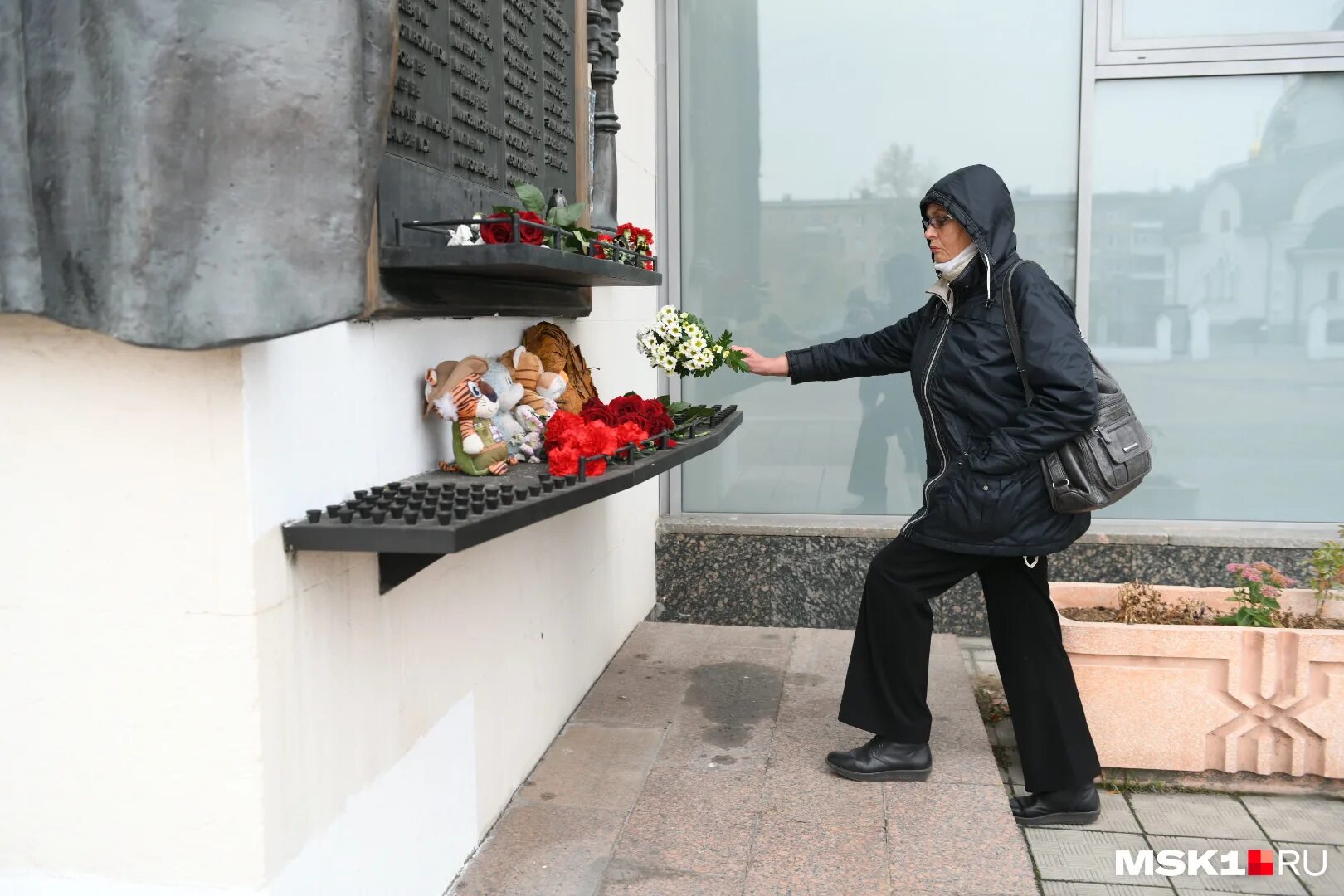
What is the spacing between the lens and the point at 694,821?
3.49 meters

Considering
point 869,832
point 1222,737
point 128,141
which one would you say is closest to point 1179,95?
point 1222,737

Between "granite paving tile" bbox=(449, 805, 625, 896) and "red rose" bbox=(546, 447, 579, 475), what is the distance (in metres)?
1.13

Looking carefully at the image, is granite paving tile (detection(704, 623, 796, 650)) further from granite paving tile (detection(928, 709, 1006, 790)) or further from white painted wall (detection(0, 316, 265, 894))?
white painted wall (detection(0, 316, 265, 894))

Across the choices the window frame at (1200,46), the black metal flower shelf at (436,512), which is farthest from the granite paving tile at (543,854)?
the window frame at (1200,46)

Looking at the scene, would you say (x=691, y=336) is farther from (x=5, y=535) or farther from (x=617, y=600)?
(x=5, y=535)

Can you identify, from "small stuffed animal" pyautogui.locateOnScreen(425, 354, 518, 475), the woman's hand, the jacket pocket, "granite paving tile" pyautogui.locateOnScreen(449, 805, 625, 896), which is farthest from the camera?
the woman's hand

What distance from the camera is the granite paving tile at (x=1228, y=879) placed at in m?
3.24

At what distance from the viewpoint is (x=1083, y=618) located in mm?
4172

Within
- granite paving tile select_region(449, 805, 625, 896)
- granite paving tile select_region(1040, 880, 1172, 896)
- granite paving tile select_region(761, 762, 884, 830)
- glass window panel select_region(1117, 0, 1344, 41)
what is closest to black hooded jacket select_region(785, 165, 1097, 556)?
granite paving tile select_region(761, 762, 884, 830)

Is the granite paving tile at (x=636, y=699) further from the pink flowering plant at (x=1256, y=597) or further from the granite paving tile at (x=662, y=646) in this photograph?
the pink flowering plant at (x=1256, y=597)

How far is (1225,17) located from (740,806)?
415 cm

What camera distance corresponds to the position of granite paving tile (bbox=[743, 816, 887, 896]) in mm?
3078

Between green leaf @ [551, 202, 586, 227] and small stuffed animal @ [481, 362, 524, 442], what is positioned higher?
green leaf @ [551, 202, 586, 227]

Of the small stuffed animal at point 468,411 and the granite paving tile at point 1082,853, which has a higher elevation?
the small stuffed animal at point 468,411
